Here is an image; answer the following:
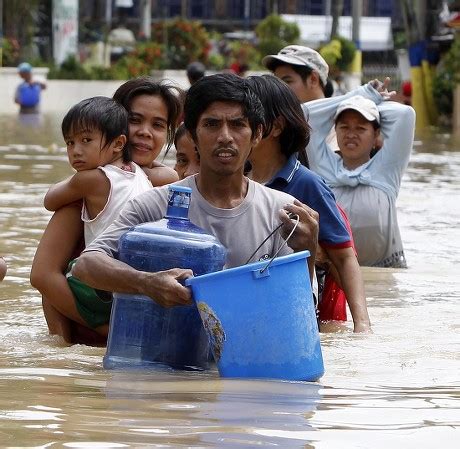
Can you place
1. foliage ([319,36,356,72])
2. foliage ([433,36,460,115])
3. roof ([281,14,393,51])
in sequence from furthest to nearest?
roof ([281,14,393,51]) → foliage ([319,36,356,72]) → foliage ([433,36,460,115])

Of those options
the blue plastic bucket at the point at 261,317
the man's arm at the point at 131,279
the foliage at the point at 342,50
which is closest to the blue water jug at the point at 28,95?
the foliage at the point at 342,50

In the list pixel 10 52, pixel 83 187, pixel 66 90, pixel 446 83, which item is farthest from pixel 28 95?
pixel 83 187

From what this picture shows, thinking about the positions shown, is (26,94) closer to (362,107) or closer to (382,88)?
(382,88)

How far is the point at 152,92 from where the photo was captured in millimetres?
6734

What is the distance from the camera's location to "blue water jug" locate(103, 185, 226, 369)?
5.25m

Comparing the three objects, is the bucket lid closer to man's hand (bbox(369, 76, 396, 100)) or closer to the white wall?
man's hand (bbox(369, 76, 396, 100))

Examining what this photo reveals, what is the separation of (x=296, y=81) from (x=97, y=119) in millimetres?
2744

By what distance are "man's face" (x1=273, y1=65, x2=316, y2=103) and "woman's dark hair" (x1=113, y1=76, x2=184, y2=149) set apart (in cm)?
216

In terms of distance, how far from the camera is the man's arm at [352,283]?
6387mm

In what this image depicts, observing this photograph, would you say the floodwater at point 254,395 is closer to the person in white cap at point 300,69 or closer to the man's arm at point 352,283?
the man's arm at point 352,283

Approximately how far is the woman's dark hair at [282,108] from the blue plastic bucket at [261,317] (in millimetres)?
1006

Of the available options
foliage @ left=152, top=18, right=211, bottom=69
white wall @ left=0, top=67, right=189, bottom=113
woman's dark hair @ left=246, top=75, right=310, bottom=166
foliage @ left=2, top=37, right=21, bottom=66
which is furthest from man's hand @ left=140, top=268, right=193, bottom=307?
foliage @ left=152, top=18, right=211, bottom=69

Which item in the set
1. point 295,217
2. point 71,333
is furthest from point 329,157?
point 295,217

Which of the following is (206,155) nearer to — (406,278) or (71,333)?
(71,333)
